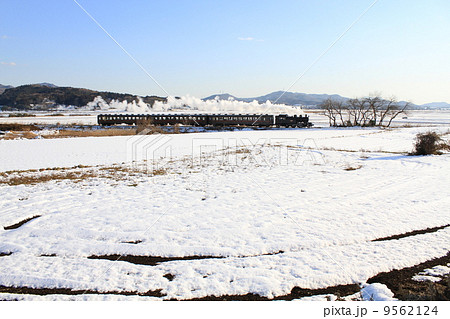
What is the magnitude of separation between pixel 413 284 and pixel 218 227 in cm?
434

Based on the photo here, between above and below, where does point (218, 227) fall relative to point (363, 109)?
below

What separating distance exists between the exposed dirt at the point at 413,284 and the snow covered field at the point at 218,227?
0.20 m

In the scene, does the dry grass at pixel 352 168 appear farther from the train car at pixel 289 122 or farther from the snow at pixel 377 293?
the train car at pixel 289 122

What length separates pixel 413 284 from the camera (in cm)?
529

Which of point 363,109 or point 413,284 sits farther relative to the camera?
point 363,109

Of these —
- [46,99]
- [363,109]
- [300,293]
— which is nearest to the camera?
[300,293]

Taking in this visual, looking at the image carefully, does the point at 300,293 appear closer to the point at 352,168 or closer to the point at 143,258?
the point at 143,258

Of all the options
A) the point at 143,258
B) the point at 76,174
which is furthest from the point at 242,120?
the point at 143,258

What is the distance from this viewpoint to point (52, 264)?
20.0 ft

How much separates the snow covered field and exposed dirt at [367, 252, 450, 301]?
0.65 feet

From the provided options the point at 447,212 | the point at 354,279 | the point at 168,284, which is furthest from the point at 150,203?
the point at 447,212

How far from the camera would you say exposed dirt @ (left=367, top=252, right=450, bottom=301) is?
15.7 ft

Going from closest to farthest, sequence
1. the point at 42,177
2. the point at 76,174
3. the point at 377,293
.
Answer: the point at 377,293, the point at 42,177, the point at 76,174
